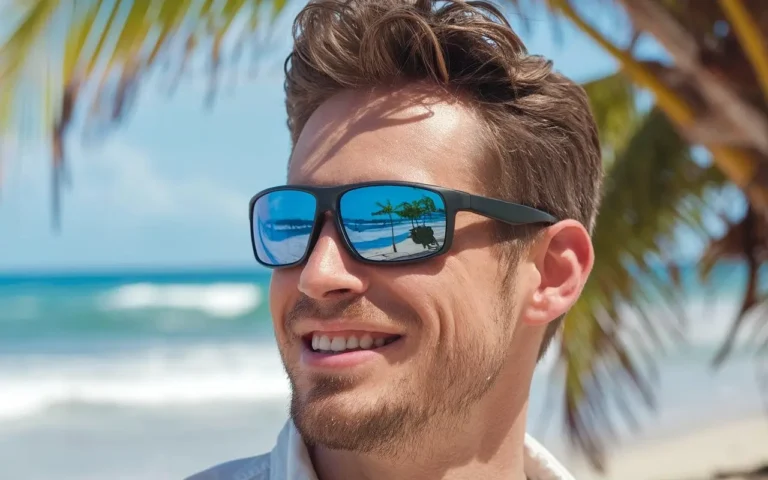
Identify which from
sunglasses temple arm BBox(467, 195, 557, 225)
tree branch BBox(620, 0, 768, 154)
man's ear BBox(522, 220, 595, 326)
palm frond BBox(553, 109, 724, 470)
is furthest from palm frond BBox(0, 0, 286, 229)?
palm frond BBox(553, 109, 724, 470)

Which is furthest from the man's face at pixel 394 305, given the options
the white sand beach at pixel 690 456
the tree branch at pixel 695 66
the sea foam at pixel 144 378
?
the sea foam at pixel 144 378

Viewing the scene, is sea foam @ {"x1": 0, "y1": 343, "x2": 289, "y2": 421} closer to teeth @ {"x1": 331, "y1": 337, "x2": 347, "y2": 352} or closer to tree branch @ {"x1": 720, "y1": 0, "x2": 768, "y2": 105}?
tree branch @ {"x1": 720, "y1": 0, "x2": 768, "y2": 105}

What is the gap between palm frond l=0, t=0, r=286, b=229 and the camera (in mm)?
2117

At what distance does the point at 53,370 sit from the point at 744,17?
15972 mm

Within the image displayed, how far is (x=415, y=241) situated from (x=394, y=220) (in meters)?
0.06

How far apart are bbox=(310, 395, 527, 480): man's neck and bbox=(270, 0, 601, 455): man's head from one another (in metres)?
0.03

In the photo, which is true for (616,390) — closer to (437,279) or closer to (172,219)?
(437,279)

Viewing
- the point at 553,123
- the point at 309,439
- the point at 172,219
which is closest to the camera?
the point at 309,439

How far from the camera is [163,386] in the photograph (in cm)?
1504

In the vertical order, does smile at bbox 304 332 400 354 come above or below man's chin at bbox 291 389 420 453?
above

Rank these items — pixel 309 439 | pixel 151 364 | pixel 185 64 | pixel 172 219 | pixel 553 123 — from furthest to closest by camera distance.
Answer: pixel 172 219
pixel 151 364
pixel 185 64
pixel 553 123
pixel 309 439

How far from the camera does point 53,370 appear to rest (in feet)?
54.5

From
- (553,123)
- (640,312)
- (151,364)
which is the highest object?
(553,123)

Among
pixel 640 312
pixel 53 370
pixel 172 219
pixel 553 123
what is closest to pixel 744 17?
pixel 553 123
